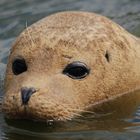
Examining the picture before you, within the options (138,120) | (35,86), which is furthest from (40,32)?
(138,120)

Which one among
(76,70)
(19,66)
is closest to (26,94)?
(19,66)

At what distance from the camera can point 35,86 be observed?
25.6 ft

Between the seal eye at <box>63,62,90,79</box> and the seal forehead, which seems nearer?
the seal eye at <box>63,62,90,79</box>

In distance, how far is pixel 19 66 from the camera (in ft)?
27.6

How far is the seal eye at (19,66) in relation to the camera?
836 centimetres

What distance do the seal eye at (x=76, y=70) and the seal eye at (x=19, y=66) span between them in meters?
0.50

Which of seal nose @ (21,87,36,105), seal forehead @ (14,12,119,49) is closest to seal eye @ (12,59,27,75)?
seal forehead @ (14,12,119,49)

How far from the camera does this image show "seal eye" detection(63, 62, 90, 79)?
8.29 meters

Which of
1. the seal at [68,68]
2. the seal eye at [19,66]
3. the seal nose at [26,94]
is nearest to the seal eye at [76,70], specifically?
the seal at [68,68]

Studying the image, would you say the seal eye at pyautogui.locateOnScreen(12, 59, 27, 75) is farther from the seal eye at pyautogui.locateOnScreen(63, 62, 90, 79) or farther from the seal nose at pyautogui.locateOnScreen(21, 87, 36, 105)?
the seal nose at pyautogui.locateOnScreen(21, 87, 36, 105)

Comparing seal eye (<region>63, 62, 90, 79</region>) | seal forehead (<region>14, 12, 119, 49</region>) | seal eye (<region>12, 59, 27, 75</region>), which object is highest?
seal forehead (<region>14, 12, 119, 49</region>)

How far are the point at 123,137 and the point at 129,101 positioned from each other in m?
1.29

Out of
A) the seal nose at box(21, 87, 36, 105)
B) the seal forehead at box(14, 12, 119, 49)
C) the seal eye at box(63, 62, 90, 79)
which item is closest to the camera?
the seal nose at box(21, 87, 36, 105)

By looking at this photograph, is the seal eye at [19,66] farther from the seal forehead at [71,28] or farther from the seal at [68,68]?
the seal forehead at [71,28]
